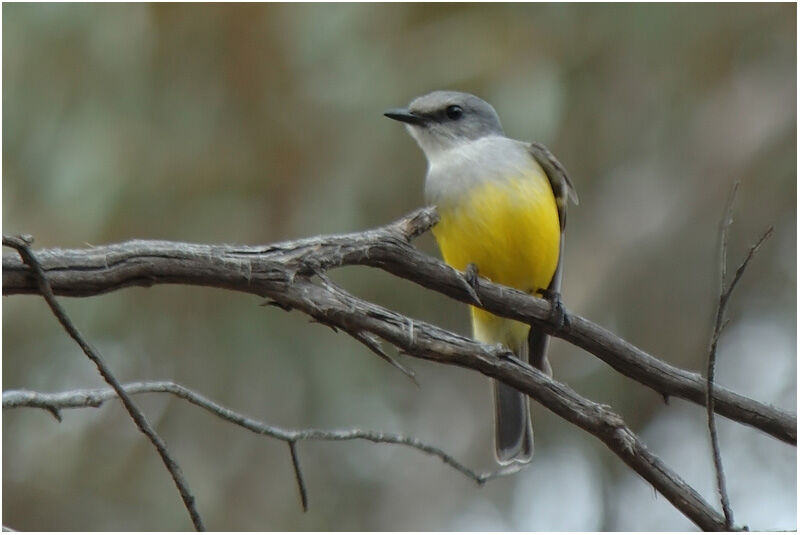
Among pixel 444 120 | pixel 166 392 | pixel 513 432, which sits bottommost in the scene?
pixel 513 432

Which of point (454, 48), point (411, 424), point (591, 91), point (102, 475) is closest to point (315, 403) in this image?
point (411, 424)

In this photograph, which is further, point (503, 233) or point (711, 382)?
point (503, 233)

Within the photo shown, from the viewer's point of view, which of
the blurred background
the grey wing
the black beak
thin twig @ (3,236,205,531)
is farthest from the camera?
the blurred background

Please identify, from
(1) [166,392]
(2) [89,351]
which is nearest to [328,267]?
(1) [166,392]

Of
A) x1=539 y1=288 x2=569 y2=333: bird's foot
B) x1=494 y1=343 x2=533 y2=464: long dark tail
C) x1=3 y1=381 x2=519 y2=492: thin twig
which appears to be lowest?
x1=494 y1=343 x2=533 y2=464: long dark tail

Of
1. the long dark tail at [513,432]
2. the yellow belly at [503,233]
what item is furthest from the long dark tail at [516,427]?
the yellow belly at [503,233]

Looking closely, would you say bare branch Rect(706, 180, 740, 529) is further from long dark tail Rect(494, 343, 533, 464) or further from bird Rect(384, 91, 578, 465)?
long dark tail Rect(494, 343, 533, 464)

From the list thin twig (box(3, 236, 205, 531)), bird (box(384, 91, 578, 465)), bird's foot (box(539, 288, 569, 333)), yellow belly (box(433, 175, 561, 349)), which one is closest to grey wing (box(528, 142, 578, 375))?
bird (box(384, 91, 578, 465))

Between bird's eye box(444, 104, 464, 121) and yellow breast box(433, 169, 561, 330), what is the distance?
502 millimetres

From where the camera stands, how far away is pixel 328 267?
6.69 feet

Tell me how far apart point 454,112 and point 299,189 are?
1939 mm

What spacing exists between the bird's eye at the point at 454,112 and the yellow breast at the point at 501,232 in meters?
0.50

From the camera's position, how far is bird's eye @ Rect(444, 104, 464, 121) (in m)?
3.90

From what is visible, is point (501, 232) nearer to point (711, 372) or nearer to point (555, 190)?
point (555, 190)
